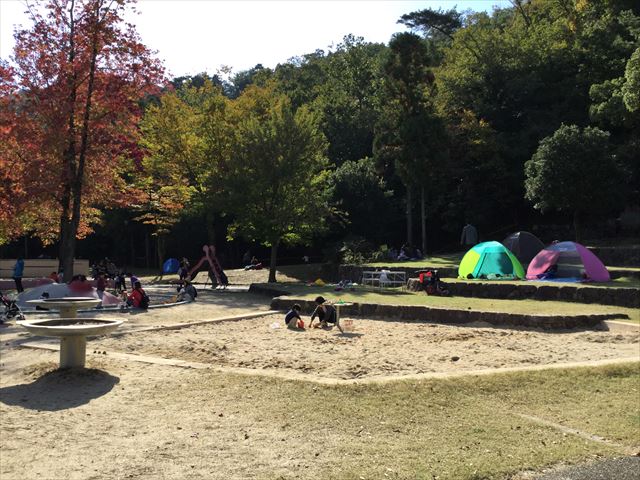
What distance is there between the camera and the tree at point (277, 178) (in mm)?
26719

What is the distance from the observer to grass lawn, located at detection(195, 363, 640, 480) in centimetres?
574

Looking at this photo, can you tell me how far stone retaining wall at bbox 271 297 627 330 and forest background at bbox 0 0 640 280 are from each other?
31.2ft

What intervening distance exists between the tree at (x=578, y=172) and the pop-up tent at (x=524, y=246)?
7.31ft

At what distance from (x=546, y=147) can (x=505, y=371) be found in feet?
68.6

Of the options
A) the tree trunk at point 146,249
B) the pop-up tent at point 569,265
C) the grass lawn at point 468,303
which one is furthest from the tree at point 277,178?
the tree trunk at point 146,249

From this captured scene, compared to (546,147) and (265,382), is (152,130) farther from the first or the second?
(265,382)

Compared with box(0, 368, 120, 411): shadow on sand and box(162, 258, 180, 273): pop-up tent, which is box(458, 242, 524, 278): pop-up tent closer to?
box(0, 368, 120, 411): shadow on sand

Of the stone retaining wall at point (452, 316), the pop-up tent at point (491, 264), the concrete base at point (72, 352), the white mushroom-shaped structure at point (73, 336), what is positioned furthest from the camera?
the pop-up tent at point (491, 264)

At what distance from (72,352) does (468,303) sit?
37.8ft

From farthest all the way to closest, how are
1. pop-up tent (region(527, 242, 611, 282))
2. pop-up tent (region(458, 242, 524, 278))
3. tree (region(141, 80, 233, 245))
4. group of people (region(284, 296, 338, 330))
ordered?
1. tree (region(141, 80, 233, 245))
2. pop-up tent (region(458, 242, 524, 278))
3. pop-up tent (region(527, 242, 611, 282))
4. group of people (region(284, 296, 338, 330))

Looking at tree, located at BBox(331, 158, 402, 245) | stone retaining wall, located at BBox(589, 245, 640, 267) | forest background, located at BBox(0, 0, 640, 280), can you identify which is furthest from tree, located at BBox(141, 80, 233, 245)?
stone retaining wall, located at BBox(589, 245, 640, 267)

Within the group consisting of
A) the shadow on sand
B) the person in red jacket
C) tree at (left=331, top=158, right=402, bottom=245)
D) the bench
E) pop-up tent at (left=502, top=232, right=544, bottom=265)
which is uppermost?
tree at (left=331, top=158, right=402, bottom=245)

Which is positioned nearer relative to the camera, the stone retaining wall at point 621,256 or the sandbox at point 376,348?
the sandbox at point 376,348

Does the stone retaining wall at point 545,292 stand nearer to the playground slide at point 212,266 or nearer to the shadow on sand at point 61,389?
the playground slide at point 212,266
